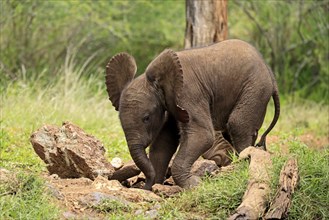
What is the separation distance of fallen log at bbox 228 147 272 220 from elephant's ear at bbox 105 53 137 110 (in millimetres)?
1430

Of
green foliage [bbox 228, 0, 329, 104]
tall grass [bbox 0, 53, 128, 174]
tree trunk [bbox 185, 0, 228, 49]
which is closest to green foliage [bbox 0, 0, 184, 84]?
tall grass [bbox 0, 53, 128, 174]

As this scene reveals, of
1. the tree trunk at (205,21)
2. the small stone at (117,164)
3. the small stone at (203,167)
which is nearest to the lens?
the small stone at (203,167)

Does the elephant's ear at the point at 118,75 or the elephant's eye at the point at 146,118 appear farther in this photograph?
the elephant's ear at the point at 118,75

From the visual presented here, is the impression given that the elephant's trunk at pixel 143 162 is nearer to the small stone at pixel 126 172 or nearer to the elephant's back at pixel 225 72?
the small stone at pixel 126 172

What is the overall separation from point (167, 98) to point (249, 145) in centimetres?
119

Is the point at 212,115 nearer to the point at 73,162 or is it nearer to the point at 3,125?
the point at 73,162

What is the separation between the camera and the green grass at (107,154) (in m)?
7.80

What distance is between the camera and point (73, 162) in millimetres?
9211

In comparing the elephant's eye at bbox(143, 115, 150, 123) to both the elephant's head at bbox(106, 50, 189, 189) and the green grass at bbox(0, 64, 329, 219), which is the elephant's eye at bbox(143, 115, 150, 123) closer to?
the elephant's head at bbox(106, 50, 189, 189)

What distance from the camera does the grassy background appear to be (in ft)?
27.2

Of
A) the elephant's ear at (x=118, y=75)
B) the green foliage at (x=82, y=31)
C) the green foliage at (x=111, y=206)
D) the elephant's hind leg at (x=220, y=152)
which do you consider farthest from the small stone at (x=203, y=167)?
the green foliage at (x=82, y=31)

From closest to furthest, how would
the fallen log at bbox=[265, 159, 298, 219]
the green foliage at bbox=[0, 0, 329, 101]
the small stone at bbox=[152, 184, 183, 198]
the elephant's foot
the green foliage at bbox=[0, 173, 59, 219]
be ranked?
the green foliage at bbox=[0, 173, 59, 219]
the fallen log at bbox=[265, 159, 298, 219]
the small stone at bbox=[152, 184, 183, 198]
the elephant's foot
the green foliage at bbox=[0, 0, 329, 101]

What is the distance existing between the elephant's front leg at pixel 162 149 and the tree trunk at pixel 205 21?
4.01 metres

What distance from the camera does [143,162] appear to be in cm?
885
